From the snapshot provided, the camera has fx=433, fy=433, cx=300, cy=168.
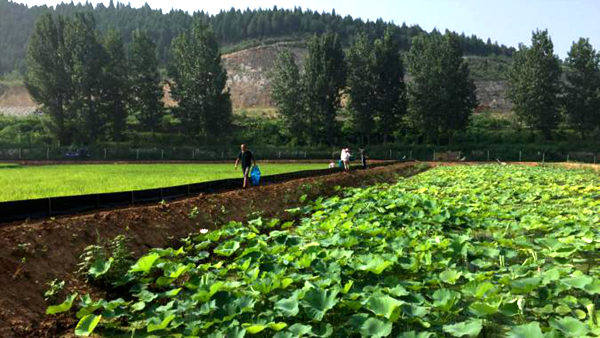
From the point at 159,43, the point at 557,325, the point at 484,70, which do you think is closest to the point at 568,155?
the point at 557,325

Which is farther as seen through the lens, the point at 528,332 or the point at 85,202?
the point at 85,202

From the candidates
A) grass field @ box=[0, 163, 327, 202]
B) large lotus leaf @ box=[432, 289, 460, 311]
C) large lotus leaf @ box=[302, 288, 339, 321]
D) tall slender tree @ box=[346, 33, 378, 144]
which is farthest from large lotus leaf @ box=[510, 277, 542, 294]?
tall slender tree @ box=[346, 33, 378, 144]

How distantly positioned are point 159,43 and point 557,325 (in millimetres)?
155904

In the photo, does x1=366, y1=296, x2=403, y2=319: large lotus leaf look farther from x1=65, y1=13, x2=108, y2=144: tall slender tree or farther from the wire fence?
x1=65, y1=13, x2=108, y2=144: tall slender tree

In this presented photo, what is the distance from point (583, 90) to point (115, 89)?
64.1 meters

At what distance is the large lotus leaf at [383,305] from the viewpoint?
3.64m

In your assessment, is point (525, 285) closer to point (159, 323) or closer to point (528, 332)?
point (528, 332)

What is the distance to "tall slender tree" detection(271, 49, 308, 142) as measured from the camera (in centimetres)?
5756

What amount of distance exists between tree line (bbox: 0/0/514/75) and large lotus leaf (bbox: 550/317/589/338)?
504ft

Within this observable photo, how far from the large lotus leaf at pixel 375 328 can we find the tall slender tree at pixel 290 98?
178 ft

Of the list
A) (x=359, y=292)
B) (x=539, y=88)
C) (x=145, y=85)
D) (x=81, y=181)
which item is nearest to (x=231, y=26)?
(x=145, y=85)

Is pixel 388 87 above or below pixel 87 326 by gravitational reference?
above

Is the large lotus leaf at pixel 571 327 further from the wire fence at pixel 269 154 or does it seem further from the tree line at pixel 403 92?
the tree line at pixel 403 92

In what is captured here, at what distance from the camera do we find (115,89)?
55.6 m
